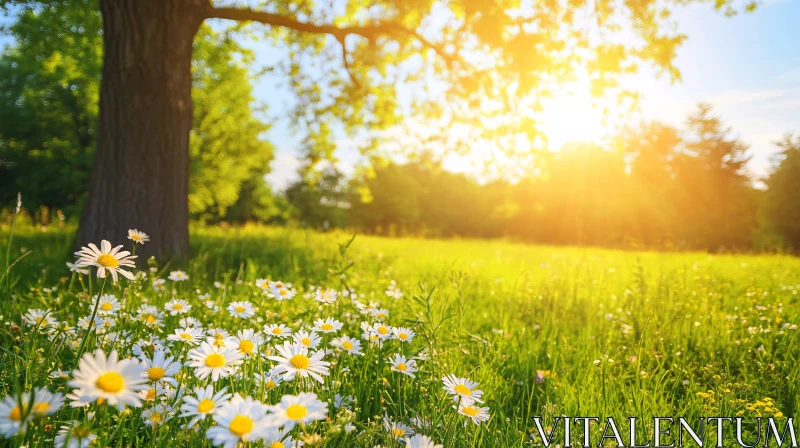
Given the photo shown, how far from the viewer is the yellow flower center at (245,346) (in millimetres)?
1314

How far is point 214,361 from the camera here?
1161 mm

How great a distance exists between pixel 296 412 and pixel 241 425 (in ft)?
0.39

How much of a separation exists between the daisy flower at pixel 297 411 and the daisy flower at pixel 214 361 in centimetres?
25

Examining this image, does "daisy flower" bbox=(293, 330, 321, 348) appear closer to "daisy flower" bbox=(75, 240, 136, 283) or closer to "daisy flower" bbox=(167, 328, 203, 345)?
"daisy flower" bbox=(167, 328, 203, 345)

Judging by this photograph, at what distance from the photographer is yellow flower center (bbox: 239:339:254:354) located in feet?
4.31

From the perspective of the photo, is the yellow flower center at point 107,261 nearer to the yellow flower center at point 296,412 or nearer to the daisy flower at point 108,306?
the daisy flower at point 108,306

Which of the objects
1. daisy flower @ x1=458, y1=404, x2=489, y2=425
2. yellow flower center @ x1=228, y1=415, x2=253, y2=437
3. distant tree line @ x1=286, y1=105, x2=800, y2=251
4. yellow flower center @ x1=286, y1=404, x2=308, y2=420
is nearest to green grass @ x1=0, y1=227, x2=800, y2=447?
daisy flower @ x1=458, y1=404, x2=489, y2=425

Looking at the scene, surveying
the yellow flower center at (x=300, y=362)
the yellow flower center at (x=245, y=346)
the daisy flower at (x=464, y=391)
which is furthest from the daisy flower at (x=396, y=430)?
the yellow flower center at (x=245, y=346)

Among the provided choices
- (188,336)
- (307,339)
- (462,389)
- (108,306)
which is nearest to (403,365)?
(462,389)

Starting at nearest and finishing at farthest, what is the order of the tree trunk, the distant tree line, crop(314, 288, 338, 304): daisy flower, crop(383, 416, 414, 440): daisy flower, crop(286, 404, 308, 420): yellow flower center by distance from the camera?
crop(286, 404, 308, 420): yellow flower center
crop(383, 416, 414, 440): daisy flower
crop(314, 288, 338, 304): daisy flower
the tree trunk
the distant tree line

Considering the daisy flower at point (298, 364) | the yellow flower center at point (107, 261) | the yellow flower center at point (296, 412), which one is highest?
the yellow flower center at point (107, 261)

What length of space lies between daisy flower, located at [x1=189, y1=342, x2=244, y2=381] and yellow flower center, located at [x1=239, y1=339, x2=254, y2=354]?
11 centimetres

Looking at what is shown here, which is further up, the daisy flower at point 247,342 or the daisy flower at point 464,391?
the daisy flower at point 247,342

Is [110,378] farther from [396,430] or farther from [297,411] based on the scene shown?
[396,430]
